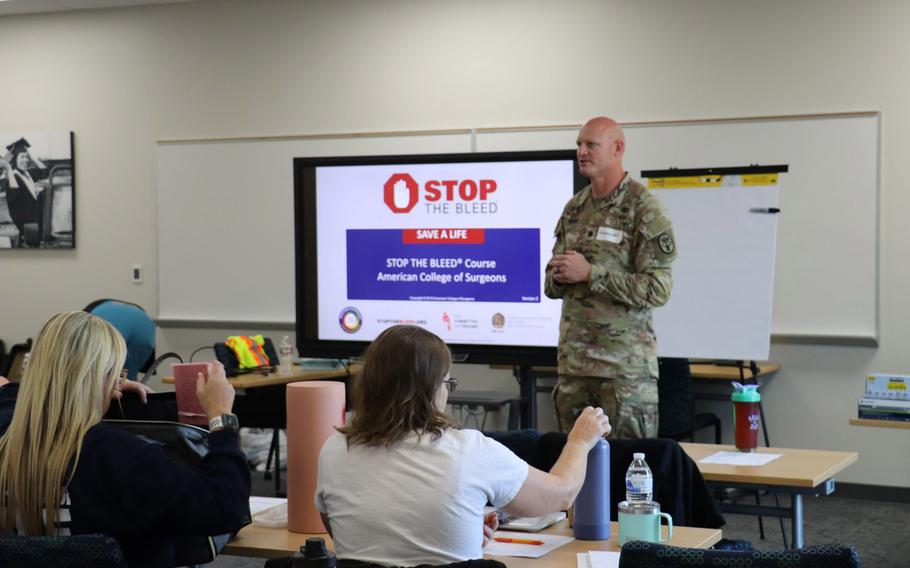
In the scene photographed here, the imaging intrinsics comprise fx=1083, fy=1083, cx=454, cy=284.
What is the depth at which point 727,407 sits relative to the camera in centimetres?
637

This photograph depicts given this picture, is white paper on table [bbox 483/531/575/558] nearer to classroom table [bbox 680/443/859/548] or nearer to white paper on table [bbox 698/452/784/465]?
classroom table [bbox 680/443/859/548]

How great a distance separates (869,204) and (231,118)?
4282 mm

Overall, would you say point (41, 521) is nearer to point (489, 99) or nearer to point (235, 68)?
point (489, 99)

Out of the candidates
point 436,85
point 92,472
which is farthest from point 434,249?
point 92,472

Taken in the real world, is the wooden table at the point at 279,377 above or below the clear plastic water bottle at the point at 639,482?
below

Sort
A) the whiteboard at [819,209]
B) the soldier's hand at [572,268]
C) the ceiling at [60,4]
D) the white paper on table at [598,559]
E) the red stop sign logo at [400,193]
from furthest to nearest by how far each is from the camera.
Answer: the ceiling at [60,4] < the whiteboard at [819,209] < the red stop sign logo at [400,193] < the soldier's hand at [572,268] < the white paper on table at [598,559]

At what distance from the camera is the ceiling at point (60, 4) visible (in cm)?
785

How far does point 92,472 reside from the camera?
213 centimetres

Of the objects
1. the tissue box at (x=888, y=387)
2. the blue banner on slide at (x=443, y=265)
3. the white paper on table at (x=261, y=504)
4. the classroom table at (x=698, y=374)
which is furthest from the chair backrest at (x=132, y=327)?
the tissue box at (x=888, y=387)

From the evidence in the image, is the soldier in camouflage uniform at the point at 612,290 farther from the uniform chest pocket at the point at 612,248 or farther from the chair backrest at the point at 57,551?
the chair backrest at the point at 57,551

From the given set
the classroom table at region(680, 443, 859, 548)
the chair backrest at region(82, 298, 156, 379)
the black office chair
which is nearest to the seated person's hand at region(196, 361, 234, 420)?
the chair backrest at region(82, 298, 156, 379)

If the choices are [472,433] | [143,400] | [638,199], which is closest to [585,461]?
[472,433]

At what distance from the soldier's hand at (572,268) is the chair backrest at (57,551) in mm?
2206

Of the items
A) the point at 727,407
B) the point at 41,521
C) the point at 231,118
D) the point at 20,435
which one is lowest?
the point at 727,407
